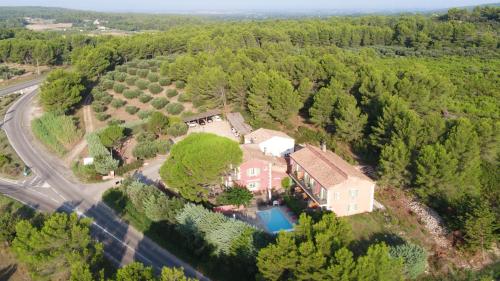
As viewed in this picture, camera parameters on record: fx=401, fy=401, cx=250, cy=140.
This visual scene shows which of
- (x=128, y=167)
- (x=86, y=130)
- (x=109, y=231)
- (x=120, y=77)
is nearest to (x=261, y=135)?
(x=128, y=167)

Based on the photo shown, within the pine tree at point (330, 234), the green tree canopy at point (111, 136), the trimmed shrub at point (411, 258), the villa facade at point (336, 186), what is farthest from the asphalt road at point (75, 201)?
the trimmed shrub at point (411, 258)

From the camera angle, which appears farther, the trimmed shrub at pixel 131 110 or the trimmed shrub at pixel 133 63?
the trimmed shrub at pixel 133 63

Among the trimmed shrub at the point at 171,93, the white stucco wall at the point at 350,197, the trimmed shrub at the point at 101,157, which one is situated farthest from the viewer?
the trimmed shrub at the point at 171,93

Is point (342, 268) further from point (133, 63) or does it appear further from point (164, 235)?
point (133, 63)

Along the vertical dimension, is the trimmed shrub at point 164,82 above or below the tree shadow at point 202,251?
above

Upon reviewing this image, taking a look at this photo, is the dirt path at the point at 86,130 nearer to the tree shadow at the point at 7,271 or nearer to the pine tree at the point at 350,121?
the tree shadow at the point at 7,271

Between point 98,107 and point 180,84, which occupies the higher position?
point 180,84

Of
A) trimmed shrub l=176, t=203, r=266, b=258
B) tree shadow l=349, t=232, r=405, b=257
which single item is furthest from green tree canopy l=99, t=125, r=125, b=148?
tree shadow l=349, t=232, r=405, b=257

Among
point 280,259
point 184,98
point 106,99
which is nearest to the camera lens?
point 280,259
